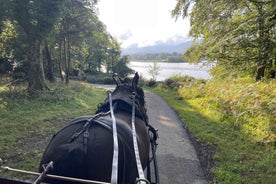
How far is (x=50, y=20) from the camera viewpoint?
1121 centimetres

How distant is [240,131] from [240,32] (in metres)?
2.93

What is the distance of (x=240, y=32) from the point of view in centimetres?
728

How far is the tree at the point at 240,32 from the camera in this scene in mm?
6664

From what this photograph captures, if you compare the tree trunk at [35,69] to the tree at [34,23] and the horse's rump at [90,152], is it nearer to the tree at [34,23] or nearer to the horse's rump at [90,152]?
the tree at [34,23]

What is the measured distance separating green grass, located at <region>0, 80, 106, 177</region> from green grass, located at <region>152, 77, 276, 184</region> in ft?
13.2

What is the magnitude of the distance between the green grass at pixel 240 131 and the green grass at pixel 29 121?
13.2ft

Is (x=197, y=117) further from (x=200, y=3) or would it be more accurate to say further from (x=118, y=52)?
(x=118, y=52)

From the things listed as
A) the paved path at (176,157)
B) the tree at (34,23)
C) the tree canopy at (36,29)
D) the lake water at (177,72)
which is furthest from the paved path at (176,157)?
the lake water at (177,72)

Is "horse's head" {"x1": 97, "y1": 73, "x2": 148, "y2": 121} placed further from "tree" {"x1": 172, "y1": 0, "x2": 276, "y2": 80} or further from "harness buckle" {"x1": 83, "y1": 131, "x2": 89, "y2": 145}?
"tree" {"x1": 172, "y1": 0, "x2": 276, "y2": 80}

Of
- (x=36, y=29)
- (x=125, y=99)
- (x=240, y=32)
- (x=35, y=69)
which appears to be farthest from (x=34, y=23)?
(x=125, y=99)

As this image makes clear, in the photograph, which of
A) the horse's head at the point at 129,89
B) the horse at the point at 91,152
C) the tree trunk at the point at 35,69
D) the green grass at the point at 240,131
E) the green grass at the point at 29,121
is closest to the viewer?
the horse at the point at 91,152

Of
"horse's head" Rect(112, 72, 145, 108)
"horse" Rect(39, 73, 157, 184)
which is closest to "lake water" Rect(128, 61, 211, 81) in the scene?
"horse's head" Rect(112, 72, 145, 108)

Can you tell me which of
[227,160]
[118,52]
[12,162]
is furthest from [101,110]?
[118,52]

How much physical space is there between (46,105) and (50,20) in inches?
151
